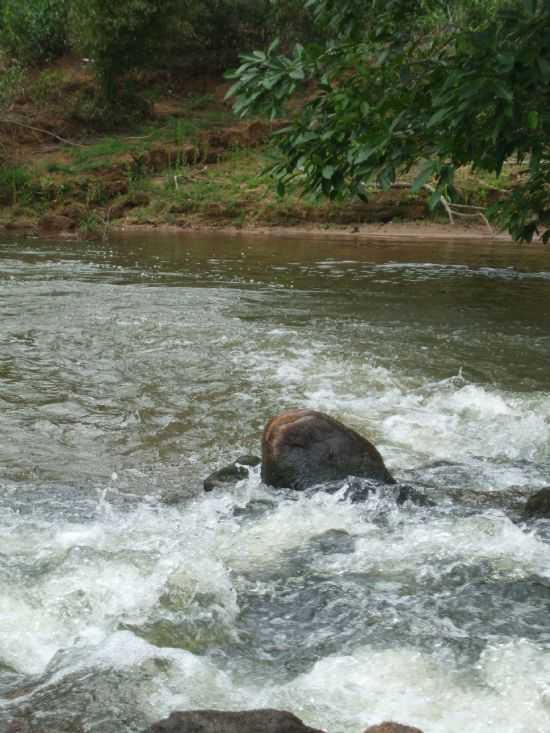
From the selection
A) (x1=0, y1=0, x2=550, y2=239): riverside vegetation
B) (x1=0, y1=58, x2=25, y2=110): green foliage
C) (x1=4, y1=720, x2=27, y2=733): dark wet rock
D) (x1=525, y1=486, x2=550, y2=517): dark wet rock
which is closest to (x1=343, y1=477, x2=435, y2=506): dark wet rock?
(x1=525, y1=486, x2=550, y2=517): dark wet rock

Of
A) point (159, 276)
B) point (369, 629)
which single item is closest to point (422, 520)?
point (369, 629)

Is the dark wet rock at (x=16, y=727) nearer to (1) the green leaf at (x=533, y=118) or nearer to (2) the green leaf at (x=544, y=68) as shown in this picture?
(2) the green leaf at (x=544, y=68)

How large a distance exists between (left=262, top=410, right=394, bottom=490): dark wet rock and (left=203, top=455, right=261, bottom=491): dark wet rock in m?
0.13

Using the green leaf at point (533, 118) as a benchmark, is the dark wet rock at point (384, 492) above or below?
below

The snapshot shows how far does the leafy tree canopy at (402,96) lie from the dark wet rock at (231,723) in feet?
9.24

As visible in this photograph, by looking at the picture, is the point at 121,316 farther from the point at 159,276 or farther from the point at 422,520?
the point at 422,520

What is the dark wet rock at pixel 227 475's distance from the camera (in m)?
5.30

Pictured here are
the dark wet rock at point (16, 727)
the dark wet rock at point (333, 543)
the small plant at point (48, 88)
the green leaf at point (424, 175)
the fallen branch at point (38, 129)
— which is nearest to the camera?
the dark wet rock at point (16, 727)

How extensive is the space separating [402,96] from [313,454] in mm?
2424

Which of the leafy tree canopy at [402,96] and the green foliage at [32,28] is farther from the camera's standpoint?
the green foliage at [32,28]

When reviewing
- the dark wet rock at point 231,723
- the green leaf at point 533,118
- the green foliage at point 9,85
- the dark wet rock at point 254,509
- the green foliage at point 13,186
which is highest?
the green foliage at point 9,85

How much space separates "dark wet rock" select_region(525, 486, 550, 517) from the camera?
4820 mm

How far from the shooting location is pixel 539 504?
15.9ft

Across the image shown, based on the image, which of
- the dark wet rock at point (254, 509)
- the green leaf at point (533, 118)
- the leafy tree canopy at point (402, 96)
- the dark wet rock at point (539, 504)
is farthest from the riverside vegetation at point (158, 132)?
the dark wet rock at point (539, 504)
